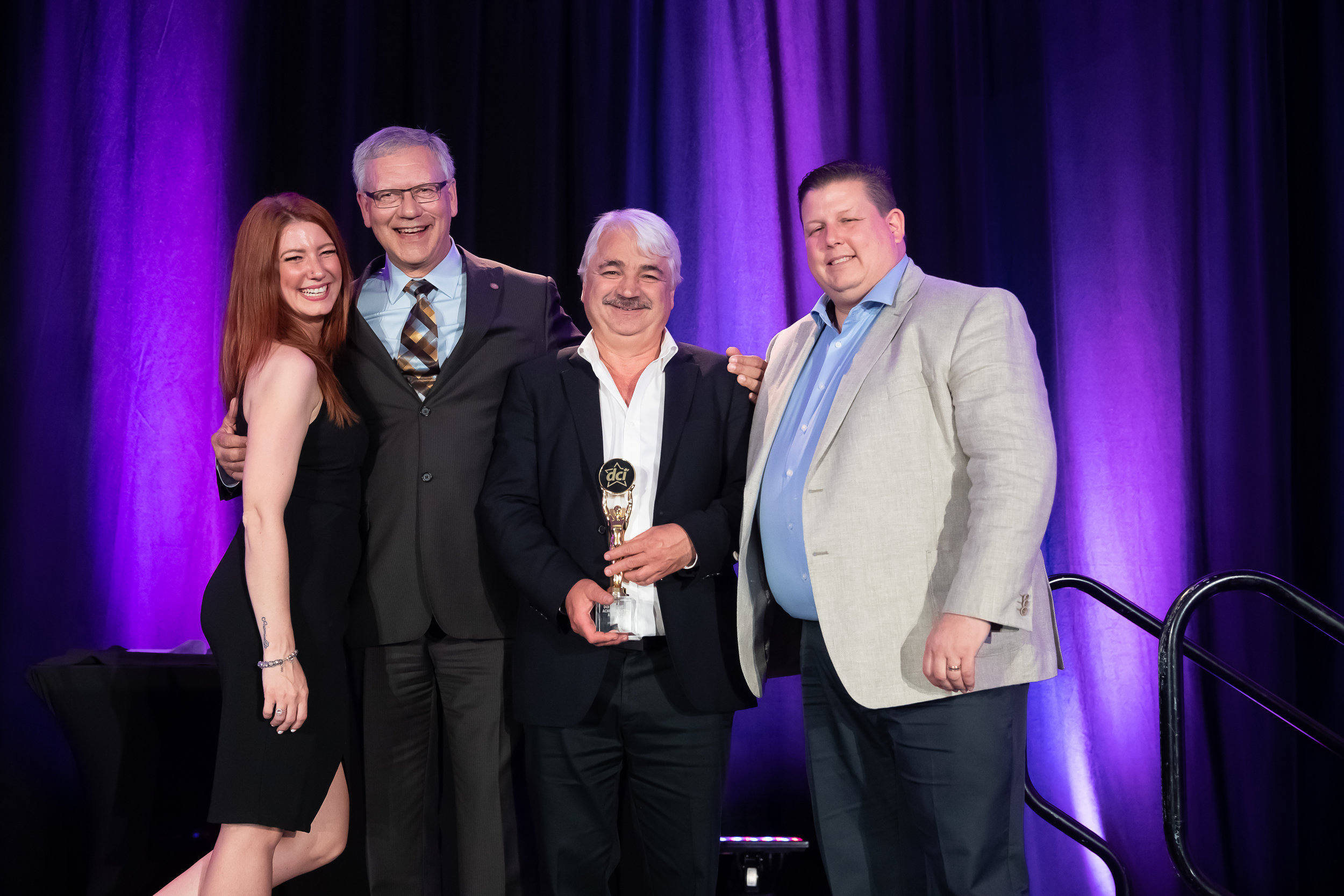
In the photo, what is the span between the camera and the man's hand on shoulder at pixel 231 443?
2.20 metres

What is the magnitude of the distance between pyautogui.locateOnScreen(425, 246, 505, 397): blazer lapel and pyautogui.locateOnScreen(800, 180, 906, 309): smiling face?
87 cm

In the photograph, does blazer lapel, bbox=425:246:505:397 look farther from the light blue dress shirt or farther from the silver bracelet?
the silver bracelet

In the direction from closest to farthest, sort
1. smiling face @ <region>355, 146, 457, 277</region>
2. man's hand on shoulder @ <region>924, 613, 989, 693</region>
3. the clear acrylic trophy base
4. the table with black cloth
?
man's hand on shoulder @ <region>924, 613, 989, 693</region>
the clear acrylic trophy base
smiling face @ <region>355, 146, 457, 277</region>
the table with black cloth

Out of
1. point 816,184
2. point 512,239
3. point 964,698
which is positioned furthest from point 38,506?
point 964,698

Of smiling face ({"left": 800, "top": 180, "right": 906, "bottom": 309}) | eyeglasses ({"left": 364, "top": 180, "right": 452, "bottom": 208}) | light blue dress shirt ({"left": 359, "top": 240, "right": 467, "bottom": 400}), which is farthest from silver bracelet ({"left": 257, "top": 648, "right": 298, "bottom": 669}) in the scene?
smiling face ({"left": 800, "top": 180, "right": 906, "bottom": 309})

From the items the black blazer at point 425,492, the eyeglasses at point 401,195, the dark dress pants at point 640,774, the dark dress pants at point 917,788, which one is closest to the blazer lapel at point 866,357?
the dark dress pants at point 917,788

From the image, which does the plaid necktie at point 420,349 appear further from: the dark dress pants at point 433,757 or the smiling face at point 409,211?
the dark dress pants at point 433,757

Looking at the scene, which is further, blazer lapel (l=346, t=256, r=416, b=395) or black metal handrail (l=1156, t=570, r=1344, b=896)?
blazer lapel (l=346, t=256, r=416, b=395)

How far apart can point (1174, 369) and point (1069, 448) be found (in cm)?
48

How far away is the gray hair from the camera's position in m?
2.52

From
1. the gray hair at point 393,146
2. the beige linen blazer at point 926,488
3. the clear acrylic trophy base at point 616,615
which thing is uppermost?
the gray hair at point 393,146

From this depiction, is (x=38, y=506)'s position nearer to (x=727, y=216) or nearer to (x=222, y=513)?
(x=222, y=513)

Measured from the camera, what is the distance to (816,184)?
2.21m

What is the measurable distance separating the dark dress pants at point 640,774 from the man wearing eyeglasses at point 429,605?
23 centimetres
